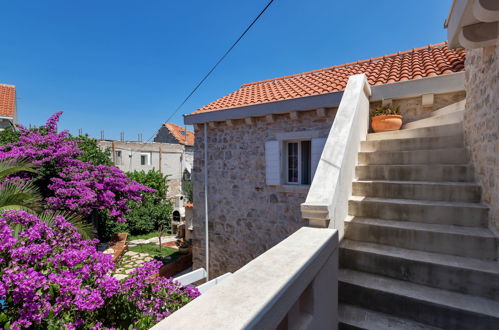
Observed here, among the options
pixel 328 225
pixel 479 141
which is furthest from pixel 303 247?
pixel 479 141

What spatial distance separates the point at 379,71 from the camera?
19.0ft

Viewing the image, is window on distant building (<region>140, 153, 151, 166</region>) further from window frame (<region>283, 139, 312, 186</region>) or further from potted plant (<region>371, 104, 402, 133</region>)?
potted plant (<region>371, 104, 402, 133</region>)

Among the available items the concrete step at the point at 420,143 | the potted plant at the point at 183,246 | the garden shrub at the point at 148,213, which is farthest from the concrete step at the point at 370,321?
the garden shrub at the point at 148,213

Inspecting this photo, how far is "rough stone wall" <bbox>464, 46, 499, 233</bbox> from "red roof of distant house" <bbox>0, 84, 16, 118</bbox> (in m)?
18.4

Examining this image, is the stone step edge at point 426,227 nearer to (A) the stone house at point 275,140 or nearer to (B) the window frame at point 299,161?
(A) the stone house at point 275,140

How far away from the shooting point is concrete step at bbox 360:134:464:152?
11.0 ft

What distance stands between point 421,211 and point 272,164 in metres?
3.42

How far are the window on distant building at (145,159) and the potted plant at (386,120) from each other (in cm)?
1998

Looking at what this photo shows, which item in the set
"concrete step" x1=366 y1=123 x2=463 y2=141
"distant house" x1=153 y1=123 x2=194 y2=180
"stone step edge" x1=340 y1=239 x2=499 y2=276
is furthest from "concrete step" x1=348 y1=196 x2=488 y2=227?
"distant house" x1=153 y1=123 x2=194 y2=180

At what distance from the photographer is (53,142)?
8.43 meters

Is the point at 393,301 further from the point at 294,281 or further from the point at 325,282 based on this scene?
the point at 294,281

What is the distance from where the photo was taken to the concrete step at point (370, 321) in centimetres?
203

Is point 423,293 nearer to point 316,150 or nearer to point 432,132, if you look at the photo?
point 432,132

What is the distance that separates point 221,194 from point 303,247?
515 centimetres
